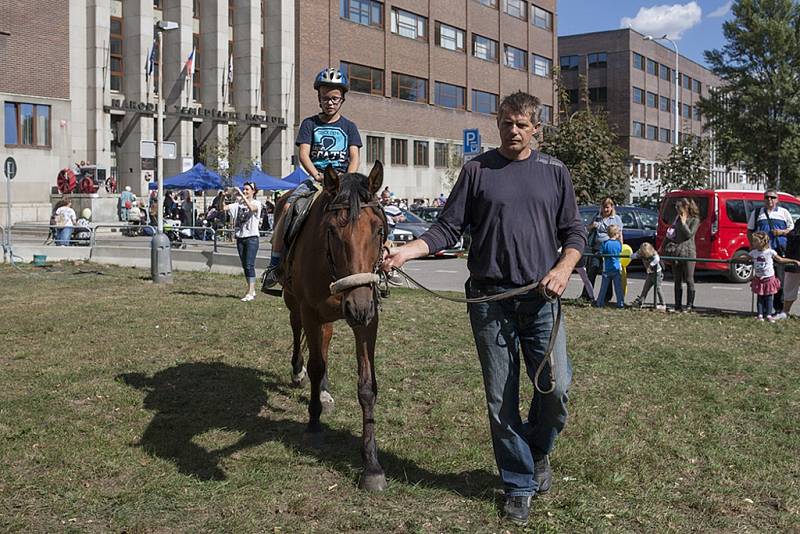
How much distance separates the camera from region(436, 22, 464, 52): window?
194 ft

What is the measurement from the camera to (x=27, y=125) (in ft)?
128

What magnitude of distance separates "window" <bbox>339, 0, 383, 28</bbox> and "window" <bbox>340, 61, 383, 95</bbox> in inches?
108

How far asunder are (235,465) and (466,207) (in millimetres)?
2473

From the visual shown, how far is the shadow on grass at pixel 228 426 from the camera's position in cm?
571

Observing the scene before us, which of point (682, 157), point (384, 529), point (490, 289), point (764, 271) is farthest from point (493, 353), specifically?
point (682, 157)

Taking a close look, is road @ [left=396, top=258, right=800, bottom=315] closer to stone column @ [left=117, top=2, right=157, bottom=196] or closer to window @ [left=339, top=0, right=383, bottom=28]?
stone column @ [left=117, top=2, right=157, bottom=196]

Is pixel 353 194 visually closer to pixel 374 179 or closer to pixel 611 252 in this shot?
pixel 374 179

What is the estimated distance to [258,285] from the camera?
16.7m

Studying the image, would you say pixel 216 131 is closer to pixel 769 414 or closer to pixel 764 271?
pixel 764 271

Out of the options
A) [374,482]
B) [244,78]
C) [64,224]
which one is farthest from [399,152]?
[374,482]

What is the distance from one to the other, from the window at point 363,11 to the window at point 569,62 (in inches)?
1486

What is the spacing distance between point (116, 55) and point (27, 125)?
6860mm

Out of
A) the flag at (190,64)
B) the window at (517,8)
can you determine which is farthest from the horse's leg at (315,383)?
the window at (517,8)

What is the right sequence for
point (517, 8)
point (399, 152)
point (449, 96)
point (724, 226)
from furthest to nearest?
point (517, 8) < point (449, 96) < point (399, 152) < point (724, 226)
